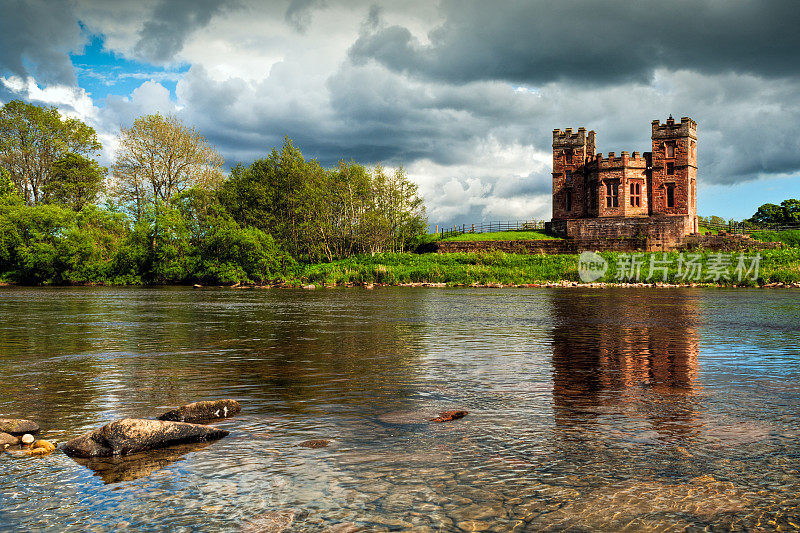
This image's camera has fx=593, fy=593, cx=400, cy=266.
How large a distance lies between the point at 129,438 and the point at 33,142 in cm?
8650

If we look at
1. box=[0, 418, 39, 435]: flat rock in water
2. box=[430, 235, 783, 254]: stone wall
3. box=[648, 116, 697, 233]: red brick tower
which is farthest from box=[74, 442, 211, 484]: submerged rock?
box=[648, 116, 697, 233]: red brick tower

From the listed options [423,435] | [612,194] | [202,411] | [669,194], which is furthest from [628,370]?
[669,194]

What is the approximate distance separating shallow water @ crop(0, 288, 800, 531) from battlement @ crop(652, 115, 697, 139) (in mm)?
83280

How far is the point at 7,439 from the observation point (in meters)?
6.84

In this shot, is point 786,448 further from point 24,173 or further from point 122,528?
point 24,173

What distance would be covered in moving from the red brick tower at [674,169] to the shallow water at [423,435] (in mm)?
81265

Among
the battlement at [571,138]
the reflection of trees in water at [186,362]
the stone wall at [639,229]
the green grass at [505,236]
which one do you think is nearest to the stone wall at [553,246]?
the stone wall at [639,229]

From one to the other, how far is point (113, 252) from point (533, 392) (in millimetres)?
69813

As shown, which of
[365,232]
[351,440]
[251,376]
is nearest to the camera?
[351,440]

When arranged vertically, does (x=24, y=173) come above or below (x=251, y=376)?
above

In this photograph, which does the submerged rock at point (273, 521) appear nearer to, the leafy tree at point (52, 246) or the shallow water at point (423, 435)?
the shallow water at point (423, 435)

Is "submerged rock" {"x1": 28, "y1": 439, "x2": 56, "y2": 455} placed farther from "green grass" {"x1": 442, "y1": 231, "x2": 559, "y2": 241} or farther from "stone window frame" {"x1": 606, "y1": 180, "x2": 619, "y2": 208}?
"stone window frame" {"x1": 606, "y1": 180, "x2": 619, "y2": 208}

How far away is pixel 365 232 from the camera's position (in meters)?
86.8

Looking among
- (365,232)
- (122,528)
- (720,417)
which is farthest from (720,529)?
(365,232)
